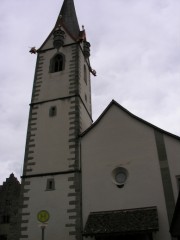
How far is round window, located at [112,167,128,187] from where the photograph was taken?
15290mm

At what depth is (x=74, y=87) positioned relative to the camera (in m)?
19.5

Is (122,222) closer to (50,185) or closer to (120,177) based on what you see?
(120,177)

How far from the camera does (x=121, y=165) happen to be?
15625 millimetres

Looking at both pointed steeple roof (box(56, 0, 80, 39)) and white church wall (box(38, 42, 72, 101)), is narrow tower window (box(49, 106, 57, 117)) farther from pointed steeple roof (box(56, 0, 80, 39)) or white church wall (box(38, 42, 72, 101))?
pointed steeple roof (box(56, 0, 80, 39))

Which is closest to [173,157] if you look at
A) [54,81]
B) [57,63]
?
[54,81]

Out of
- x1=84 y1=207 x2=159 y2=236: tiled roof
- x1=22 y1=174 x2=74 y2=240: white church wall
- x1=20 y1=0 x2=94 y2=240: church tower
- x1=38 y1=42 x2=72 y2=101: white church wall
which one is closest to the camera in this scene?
x1=84 y1=207 x2=159 y2=236: tiled roof

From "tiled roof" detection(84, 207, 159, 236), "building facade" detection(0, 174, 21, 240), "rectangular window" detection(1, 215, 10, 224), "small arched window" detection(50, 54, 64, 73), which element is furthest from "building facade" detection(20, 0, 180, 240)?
"rectangular window" detection(1, 215, 10, 224)

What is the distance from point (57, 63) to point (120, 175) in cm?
1014

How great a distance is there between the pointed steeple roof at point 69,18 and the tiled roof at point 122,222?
14389 mm

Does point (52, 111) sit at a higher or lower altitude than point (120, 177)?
higher

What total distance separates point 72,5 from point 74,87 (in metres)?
14.3

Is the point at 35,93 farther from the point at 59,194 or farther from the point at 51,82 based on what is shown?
the point at 59,194

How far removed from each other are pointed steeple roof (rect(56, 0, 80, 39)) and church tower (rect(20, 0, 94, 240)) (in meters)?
1.17

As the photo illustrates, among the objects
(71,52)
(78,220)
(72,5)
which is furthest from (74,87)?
(72,5)
